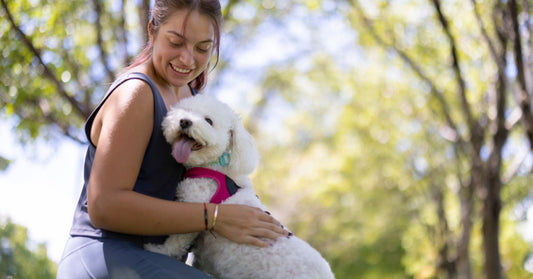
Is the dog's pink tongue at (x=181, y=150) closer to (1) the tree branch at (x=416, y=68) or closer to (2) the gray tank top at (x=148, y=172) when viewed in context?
(2) the gray tank top at (x=148, y=172)

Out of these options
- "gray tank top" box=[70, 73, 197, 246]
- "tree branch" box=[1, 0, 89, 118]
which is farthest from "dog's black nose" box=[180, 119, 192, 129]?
"tree branch" box=[1, 0, 89, 118]

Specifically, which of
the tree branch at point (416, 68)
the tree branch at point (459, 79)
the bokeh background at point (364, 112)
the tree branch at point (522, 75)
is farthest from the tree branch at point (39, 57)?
the tree branch at point (416, 68)

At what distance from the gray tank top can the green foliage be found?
1.79 meters

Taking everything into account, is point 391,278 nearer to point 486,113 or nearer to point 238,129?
point 486,113

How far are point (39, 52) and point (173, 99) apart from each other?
3990 millimetres

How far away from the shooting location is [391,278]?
3062cm

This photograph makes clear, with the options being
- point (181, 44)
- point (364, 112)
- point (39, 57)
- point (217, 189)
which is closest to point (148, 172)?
point (217, 189)

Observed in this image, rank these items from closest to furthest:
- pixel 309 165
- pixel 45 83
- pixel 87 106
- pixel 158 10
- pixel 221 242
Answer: pixel 221 242, pixel 158 10, pixel 45 83, pixel 87 106, pixel 309 165

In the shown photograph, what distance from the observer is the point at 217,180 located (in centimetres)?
286

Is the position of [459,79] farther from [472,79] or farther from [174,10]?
[174,10]

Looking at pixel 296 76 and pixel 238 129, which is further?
pixel 296 76

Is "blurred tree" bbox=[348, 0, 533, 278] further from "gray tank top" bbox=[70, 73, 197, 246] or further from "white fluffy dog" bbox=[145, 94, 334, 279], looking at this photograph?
"gray tank top" bbox=[70, 73, 197, 246]

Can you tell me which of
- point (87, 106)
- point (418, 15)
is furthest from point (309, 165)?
point (87, 106)

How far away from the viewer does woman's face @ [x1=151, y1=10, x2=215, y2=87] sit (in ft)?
9.25
